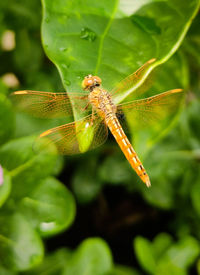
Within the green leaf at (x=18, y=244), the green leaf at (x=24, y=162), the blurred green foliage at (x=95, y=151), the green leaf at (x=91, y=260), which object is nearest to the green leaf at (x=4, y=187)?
the blurred green foliage at (x=95, y=151)

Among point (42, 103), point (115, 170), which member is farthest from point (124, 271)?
point (42, 103)

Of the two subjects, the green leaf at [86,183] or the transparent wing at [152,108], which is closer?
the transparent wing at [152,108]

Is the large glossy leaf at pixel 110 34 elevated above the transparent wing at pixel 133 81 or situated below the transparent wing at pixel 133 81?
above

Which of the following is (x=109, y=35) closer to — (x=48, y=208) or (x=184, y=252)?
(x=48, y=208)

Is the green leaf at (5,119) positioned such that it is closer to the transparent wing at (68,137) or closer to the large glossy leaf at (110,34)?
the transparent wing at (68,137)

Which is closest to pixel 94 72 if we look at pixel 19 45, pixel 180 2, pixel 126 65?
pixel 126 65

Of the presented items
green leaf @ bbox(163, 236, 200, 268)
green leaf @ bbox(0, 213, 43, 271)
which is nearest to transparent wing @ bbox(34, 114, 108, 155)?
green leaf @ bbox(0, 213, 43, 271)

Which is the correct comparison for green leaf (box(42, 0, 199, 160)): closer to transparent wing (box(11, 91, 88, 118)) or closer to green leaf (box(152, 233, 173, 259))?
transparent wing (box(11, 91, 88, 118))
